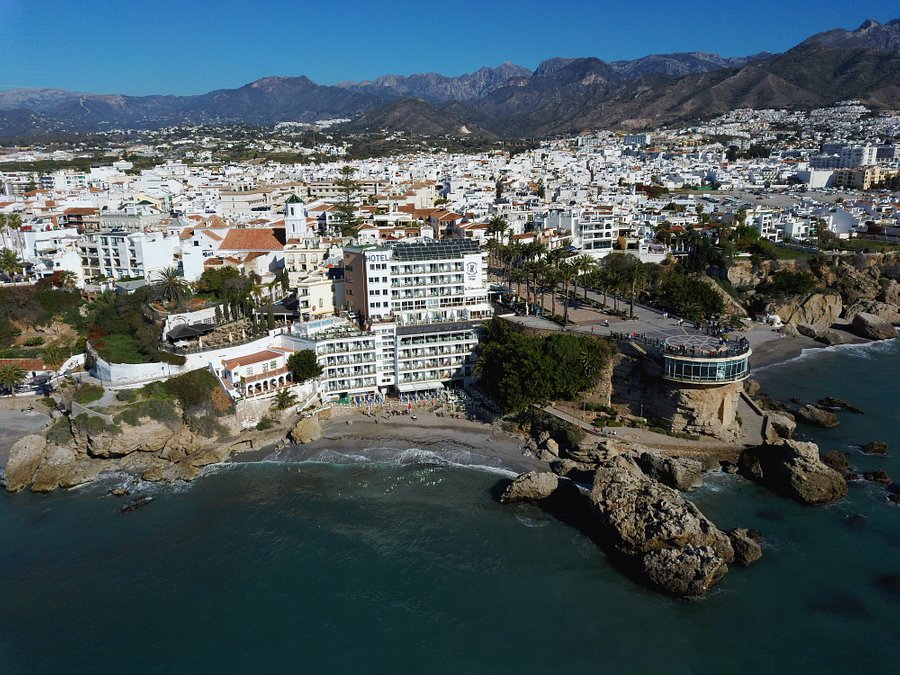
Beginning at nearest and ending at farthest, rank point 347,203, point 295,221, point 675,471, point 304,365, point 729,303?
point 675,471 → point 304,365 → point 295,221 → point 729,303 → point 347,203

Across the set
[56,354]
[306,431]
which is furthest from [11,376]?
[306,431]

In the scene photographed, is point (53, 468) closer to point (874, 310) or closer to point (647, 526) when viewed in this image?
point (647, 526)

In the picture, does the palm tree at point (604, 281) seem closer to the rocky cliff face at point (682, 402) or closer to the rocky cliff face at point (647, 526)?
the rocky cliff face at point (682, 402)

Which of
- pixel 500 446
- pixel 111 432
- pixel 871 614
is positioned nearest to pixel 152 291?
pixel 111 432

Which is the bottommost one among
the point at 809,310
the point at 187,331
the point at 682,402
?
the point at 809,310

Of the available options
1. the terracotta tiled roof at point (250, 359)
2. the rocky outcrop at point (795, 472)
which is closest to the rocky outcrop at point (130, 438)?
the terracotta tiled roof at point (250, 359)

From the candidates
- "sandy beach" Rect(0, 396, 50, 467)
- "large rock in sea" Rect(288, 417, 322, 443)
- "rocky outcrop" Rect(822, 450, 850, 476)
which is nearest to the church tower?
"large rock in sea" Rect(288, 417, 322, 443)
